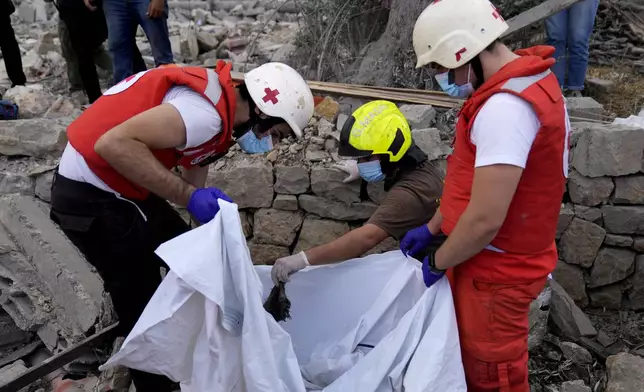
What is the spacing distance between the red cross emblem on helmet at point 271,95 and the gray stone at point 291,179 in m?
1.17

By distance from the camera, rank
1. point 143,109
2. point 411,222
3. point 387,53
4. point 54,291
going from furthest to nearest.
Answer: point 387,53
point 54,291
point 411,222
point 143,109

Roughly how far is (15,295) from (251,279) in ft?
7.63

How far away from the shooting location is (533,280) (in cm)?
226

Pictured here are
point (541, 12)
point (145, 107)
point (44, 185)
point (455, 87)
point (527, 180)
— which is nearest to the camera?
point (527, 180)


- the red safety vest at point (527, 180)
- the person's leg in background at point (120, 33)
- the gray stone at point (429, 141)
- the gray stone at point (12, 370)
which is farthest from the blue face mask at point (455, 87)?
the person's leg in background at point (120, 33)

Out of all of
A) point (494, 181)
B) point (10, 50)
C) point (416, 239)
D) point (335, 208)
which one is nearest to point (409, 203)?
point (416, 239)

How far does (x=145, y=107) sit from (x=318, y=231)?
1762 millimetres

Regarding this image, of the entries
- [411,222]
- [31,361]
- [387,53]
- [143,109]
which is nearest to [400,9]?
[387,53]

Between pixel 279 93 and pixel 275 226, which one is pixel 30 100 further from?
pixel 279 93

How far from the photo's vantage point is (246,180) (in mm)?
3932

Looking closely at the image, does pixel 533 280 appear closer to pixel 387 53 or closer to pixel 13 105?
pixel 387 53

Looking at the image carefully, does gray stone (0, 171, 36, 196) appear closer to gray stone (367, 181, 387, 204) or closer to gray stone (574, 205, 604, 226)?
gray stone (367, 181, 387, 204)

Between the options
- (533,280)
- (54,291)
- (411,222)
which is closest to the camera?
(533,280)

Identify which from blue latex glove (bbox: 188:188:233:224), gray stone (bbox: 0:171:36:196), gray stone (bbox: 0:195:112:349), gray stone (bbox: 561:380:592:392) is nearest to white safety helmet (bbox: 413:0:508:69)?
blue latex glove (bbox: 188:188:233:224)
